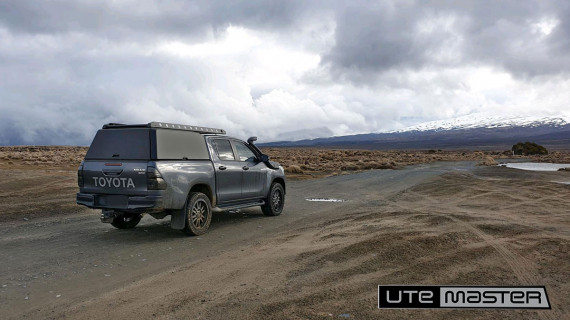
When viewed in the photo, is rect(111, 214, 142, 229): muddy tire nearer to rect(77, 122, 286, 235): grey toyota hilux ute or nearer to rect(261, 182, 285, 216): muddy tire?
rect(77, 122, 286, 235): grey toyota hilux ute

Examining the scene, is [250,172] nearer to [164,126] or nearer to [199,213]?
[199,213]

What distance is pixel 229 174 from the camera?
930cm

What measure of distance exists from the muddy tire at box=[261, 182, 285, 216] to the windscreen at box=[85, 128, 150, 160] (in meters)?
3.84

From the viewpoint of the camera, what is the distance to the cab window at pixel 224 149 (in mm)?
9302

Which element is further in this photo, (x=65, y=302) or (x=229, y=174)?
(x=229, y=174)

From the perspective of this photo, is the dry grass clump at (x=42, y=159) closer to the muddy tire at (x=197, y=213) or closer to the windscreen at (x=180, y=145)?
the windscreen at (x=180, y=145)

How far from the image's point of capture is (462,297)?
4406mm

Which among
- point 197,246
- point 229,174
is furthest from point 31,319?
point 229,174

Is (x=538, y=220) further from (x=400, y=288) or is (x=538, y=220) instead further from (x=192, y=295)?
(x=192, y=295)

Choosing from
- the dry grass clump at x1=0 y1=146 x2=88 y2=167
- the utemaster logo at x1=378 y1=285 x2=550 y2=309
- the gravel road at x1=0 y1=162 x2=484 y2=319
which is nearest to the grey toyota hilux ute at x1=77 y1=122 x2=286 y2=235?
the gravel road at x1=0 y1=162 x2=484 y2=319

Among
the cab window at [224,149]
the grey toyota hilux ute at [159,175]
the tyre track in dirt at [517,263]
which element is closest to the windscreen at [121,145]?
the grey toyota hilux ute at [159,175]

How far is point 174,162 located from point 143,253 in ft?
5.85

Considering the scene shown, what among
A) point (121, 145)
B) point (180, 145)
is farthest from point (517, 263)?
point (121, 145)

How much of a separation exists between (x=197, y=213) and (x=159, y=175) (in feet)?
4.09
